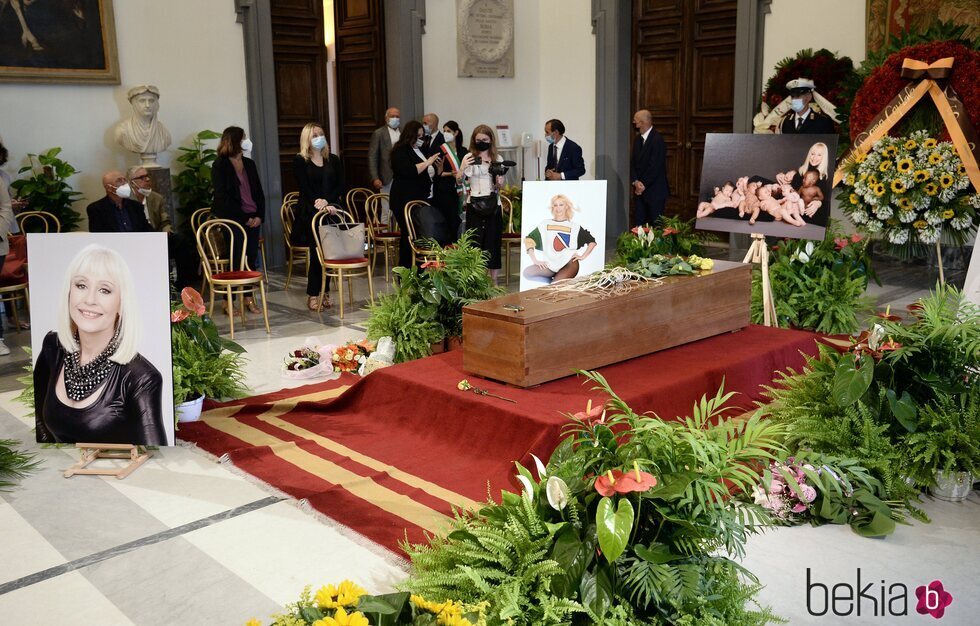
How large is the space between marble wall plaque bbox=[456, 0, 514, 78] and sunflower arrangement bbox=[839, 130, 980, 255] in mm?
5786

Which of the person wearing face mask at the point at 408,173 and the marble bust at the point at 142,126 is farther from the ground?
the marble bust at the point at 142,126

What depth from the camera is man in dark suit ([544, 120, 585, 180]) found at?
30.6 ft

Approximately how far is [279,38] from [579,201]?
5862 mm

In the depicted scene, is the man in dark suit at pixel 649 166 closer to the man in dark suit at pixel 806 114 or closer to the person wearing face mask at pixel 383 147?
the man in dark suit at pixel 806 114

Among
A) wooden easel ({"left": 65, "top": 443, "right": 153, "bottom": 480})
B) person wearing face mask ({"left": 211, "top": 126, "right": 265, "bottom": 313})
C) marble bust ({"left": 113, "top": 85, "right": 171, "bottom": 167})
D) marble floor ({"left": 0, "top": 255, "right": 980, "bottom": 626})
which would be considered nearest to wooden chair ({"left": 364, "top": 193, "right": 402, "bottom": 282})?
person wearing face mask ({"left": 211, "top": 126, "right": 265, "bottom": 313})

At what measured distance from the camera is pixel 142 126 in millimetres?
7746

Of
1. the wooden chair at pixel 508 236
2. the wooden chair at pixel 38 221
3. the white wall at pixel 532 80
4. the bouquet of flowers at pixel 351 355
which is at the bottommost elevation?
the bouquet of flowers at pixel 351 355

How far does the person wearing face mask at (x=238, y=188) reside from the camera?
718cm

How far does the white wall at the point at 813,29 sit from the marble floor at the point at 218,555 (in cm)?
613

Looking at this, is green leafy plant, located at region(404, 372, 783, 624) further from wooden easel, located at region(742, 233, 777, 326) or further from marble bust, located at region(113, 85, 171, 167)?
marble bust, located at region(113, 85, 171, 167)

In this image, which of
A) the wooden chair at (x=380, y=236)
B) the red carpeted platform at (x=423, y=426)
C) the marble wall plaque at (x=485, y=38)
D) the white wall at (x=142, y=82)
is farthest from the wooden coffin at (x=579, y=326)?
the marble wall plaque at (x=485, y=38)

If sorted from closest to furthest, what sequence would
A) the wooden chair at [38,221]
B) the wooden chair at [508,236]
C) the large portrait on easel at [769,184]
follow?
the large portrait on easel at [769,184] < the wooden chair at [38,221] < the wooden chair at [508,236]

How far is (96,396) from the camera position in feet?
12.6

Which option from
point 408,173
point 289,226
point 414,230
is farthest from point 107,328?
point 289,226
